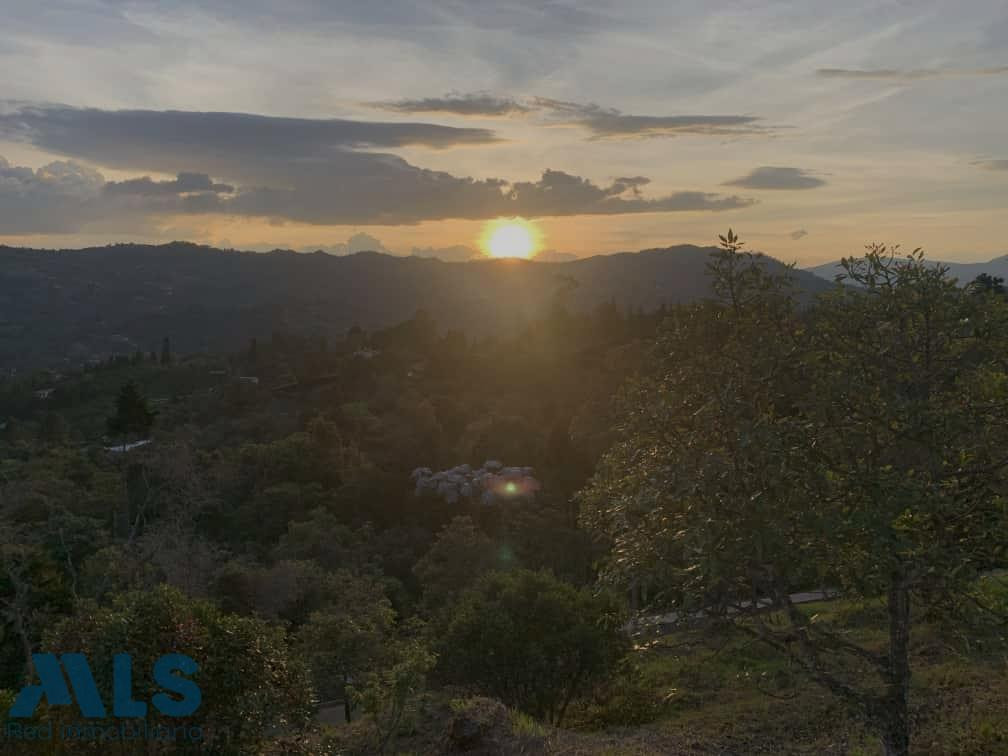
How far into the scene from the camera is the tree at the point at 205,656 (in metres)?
7.46

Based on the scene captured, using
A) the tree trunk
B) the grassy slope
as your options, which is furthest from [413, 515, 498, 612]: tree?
the tree trunk

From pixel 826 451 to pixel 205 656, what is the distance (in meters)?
6.06

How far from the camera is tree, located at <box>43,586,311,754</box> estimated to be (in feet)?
24.5

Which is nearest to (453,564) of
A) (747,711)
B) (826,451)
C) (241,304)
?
(747,711)

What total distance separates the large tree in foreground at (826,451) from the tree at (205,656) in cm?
364

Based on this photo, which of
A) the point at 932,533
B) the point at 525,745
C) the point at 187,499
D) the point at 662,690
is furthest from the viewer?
the point at 187,499

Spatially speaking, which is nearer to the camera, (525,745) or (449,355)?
(525,745)

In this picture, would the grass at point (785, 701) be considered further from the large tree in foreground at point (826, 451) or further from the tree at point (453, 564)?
the tree at point (453, 564)

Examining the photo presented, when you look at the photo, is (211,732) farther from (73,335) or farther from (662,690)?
(73,335)

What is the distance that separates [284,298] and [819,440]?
→ 172 metres

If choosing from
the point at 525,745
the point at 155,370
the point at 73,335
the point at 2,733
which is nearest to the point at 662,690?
the point at 525,745

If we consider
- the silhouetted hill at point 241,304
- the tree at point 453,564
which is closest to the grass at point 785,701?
the tree at point 453,564

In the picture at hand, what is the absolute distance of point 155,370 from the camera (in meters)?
72.9

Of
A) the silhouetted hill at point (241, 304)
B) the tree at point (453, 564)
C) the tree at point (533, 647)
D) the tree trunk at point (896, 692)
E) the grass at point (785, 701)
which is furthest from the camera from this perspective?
the silhouetted hill at point (241, 304)
